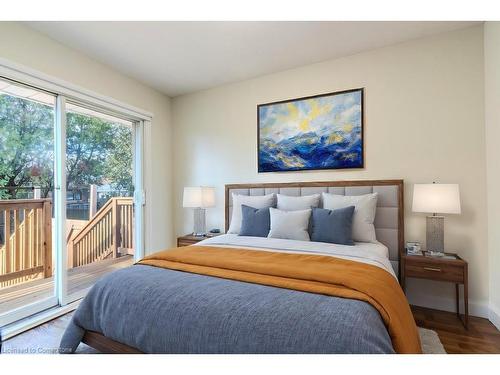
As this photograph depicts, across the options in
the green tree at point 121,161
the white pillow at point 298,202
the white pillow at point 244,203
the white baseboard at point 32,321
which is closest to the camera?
the white baseboard at point 32,321

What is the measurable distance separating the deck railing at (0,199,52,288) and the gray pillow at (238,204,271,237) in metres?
1.98

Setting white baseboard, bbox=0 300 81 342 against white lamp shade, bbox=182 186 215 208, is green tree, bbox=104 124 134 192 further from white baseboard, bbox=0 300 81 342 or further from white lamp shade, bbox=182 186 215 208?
white baseboard, bbox=0 300 81 342

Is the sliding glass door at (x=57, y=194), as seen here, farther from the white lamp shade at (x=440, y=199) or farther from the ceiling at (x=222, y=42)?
the white lamp shade at (x=440, y=199)

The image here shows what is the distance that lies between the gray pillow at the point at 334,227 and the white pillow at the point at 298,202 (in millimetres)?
265

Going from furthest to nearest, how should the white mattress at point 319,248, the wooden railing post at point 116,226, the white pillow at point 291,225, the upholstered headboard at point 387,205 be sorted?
the wooden railing post at point 116,226 → the upholstered headboard at point 387,205 → the white pillow at point 291,225 → the white mattress at point 319,248

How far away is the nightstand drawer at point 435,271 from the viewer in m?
2.06

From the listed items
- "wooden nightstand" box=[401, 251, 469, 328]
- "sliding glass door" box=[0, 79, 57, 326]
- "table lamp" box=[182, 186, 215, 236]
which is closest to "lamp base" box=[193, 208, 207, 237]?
"table lamp" box=[182, 186, 215, 236]

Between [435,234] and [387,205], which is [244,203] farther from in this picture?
[435,234]

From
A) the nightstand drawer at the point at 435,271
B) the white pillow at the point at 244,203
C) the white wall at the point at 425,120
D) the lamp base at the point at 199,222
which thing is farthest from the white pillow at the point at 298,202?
the lamp base at the point at 199,222
